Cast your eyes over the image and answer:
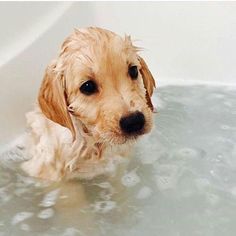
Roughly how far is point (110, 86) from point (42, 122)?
0.47m

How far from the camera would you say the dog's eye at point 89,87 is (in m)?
1.95

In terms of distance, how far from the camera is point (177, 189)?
2.33 metres

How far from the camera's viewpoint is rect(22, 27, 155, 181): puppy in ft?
6.32

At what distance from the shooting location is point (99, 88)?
6.38ft

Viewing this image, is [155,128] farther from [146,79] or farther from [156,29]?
[156,29]

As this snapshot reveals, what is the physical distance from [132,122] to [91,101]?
163mm

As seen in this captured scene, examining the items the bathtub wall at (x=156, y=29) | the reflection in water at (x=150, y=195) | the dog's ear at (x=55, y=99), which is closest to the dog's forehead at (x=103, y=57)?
the dog's ear at (x=55, y=99)

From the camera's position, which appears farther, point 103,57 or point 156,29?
point 156,29

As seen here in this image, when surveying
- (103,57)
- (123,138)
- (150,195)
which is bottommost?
(150,195)

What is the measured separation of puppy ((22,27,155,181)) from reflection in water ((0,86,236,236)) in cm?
12

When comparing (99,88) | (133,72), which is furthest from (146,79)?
(99,88)

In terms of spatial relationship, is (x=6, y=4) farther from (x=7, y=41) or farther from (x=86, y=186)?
(x=86, y=186)

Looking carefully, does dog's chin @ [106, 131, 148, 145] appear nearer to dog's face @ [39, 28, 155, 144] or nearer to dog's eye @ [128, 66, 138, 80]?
dog's face @ [39, 28, 155, 144]

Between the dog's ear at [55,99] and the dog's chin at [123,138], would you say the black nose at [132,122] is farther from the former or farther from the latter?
the dog's ear at [55,99]
